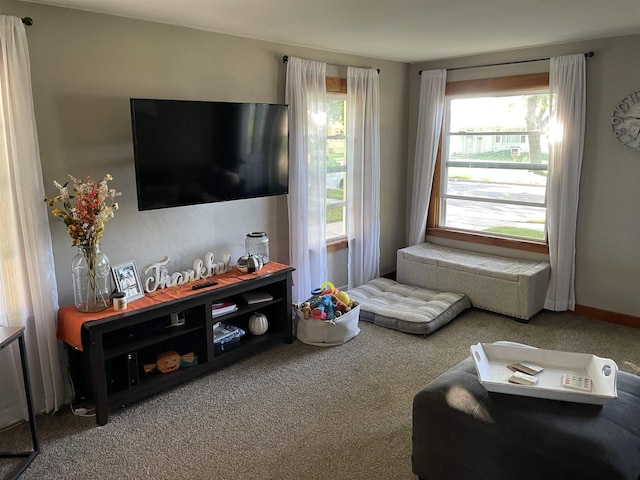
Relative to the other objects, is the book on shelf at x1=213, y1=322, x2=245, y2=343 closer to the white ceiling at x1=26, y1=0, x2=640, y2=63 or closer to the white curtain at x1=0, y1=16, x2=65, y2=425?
the white curtain at x1=0, y1=16, x2=65, y2=425

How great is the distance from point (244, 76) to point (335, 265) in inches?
75.7

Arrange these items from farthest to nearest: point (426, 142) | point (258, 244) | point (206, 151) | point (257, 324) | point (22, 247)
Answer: point (426, 142), point (258, 244), point (257, 324), point (206, 151), point (22, 247)

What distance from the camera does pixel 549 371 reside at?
2.31 meters

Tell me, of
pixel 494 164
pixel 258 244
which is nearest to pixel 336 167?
pixel 258 244

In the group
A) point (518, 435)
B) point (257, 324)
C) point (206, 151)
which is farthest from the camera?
point (257, 324)

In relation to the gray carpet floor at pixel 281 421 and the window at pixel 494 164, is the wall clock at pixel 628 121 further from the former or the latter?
the gray carpet floor at pixel 281 421

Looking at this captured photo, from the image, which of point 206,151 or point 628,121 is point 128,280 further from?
point 628,121

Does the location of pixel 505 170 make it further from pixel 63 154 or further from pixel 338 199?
pixel 63 154

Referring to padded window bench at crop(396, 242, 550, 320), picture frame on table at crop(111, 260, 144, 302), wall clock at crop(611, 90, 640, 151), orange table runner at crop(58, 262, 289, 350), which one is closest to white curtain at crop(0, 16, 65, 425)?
orange table runner at crop(58, 262, 289, 350)

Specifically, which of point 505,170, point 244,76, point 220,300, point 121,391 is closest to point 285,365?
point 220,300

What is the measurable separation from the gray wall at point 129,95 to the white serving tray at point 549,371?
7.01 ft

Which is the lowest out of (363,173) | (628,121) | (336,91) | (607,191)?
(607,191)

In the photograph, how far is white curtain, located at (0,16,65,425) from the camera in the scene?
2592 millimetres

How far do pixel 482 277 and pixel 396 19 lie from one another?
2.31 meters
